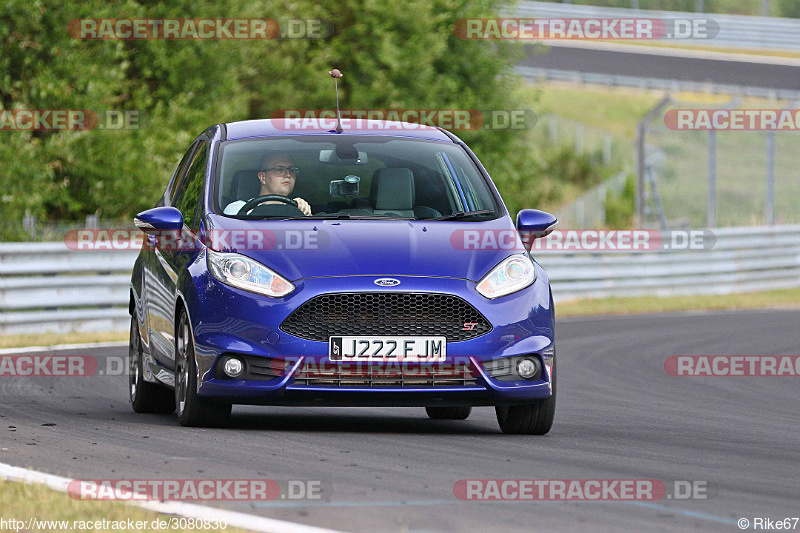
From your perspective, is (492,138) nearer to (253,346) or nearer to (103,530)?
(253,346)

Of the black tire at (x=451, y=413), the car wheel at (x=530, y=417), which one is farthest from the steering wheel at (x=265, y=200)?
the black tire at (x=451, y=413)

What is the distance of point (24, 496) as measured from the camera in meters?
6.42

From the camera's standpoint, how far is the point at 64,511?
6035 mm

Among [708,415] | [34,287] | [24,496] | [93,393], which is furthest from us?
[34,287]

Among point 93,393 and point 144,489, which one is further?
point 93,393

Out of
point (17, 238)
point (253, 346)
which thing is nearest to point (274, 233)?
point (253, 346)

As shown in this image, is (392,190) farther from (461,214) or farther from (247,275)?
(247,275)

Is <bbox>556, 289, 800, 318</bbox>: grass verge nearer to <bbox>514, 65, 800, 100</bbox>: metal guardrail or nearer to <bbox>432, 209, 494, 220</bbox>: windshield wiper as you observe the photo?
<bbox>432, 209, 494, 220</bbox>: windshield wiper

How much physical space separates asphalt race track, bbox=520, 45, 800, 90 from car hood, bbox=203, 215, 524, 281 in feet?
134

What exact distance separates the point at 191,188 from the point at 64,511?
14.2ft

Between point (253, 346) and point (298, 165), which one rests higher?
point (298, 165)

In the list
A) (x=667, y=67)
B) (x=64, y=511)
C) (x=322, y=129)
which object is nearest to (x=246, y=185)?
(x=322, y=129)

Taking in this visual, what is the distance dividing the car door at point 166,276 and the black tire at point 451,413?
6.10ft

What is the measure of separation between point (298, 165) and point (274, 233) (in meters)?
0.88
